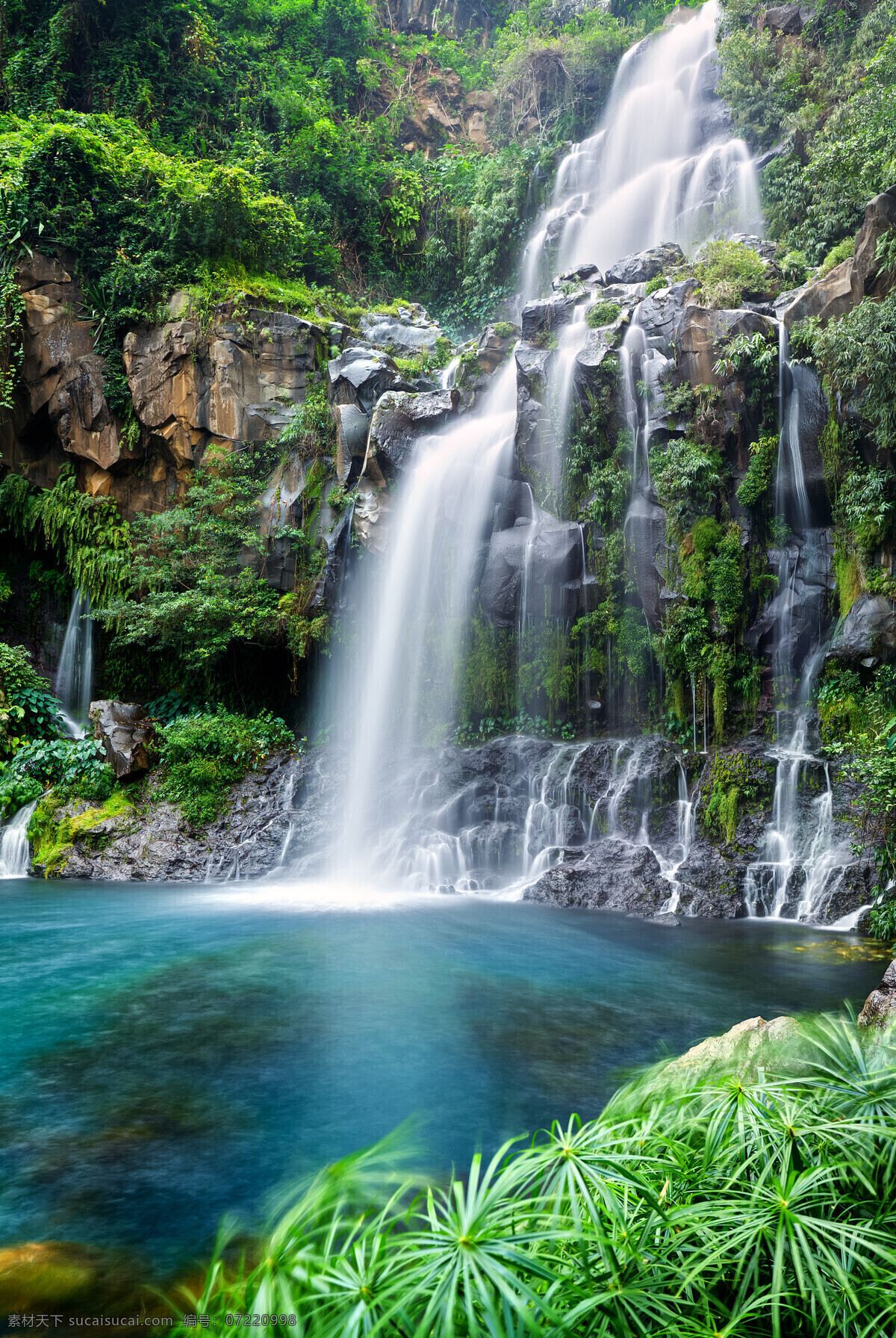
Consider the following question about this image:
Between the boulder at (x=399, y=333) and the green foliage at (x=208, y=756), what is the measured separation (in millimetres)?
10090

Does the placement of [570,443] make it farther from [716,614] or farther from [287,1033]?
[287,1033]

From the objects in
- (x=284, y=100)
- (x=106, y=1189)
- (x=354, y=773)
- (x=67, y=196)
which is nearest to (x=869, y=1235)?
(x=106, y=1189)

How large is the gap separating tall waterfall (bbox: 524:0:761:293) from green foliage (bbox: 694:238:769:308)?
4729 mm

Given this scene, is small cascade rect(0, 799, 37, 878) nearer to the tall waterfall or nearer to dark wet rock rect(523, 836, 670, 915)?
dark wet rock rect(523, 836, 670, 915)

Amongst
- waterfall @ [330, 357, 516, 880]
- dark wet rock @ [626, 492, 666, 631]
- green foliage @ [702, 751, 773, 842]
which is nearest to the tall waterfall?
waterfall @ [330, 357, 516, 880]

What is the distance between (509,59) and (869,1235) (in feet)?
104

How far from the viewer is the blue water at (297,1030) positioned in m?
3.66

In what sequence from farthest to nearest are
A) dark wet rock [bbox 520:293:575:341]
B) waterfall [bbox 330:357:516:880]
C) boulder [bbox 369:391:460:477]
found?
dark wet rock [bbox 520:293:575:341] → boulder [bbox 369:391:460:477] → waterfall [bbox 330:357:516:880]

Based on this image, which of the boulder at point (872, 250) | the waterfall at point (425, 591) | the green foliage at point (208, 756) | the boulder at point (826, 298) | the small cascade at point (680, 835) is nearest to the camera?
the small cascade at point (680, 835)

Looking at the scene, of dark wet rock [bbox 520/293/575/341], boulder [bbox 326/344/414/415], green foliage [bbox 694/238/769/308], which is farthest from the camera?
boulder [bbox 326/344/414/415]

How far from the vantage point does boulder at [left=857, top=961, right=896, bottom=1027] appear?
418 centimetres

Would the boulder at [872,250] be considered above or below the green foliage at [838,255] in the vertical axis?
below

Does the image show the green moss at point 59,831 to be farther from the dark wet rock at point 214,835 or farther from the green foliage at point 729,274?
the green foliage at point 729,274

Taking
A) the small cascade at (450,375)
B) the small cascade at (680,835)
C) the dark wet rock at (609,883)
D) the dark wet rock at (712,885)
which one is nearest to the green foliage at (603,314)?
the small cascade at (450,375)
